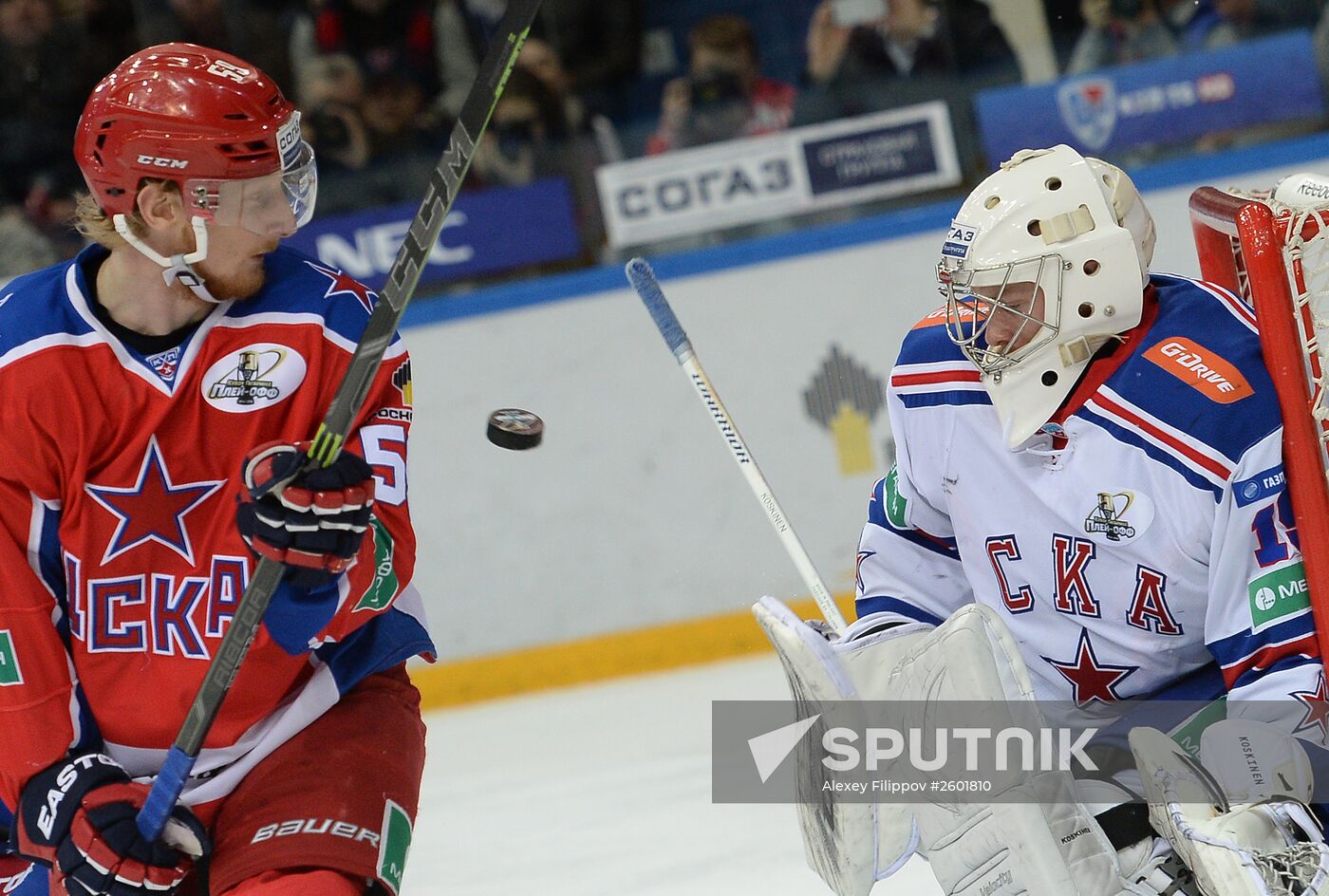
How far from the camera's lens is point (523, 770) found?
4125 mm

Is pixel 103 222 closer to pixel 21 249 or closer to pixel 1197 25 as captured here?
pixel 21 249

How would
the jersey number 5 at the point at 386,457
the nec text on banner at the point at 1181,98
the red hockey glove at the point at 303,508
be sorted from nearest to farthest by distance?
the red hockey glove at the point at 303,508 → the jersey number 5 at the point at 386,457 → the nec text on banner at the point at 1181,98

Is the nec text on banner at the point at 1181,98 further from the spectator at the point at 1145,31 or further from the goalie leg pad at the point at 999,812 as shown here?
the goalie leg pad at the point at 999,812

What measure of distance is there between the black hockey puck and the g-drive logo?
1.65 feet

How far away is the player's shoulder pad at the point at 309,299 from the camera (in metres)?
2.14

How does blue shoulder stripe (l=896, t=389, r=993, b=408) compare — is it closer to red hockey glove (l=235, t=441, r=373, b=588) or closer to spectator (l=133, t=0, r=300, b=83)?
red hockey glove (l=235, t=441, r=373, b=588)

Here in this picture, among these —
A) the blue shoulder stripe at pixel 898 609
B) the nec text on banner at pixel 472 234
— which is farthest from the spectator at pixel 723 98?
the blue shoulder stripe at pixel 898 609

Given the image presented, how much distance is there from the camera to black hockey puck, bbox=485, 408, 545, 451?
2205 mm

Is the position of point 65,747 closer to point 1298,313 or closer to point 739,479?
point 1298,313

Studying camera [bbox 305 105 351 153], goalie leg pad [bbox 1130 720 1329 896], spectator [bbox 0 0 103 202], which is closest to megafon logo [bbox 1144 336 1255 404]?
goalie leg pad [bbox 1130 720 1329 896]

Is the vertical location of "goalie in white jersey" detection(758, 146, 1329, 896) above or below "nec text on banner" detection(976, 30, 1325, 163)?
above

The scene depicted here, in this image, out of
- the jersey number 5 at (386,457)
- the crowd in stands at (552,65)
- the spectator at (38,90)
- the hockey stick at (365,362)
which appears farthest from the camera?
the spectator at (38,90)

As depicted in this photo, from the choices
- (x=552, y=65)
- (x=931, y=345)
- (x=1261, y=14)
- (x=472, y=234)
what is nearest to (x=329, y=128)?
(x=472, y=234)

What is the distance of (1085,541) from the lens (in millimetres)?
2166
